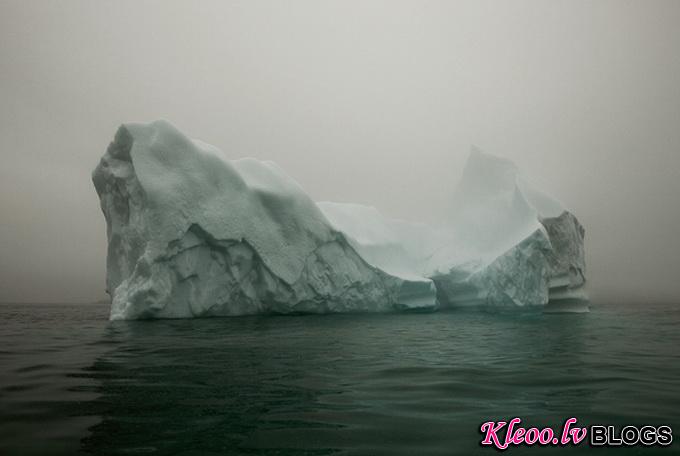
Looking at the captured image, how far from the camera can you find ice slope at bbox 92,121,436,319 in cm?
1362

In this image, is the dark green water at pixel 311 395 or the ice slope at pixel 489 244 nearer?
the dark green water at pixel 311 395

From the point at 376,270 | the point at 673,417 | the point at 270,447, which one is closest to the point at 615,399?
the point at 673,417

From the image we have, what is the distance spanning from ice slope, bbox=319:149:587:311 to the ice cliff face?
7 centimetres

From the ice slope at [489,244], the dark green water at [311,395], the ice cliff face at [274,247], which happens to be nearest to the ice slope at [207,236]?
the ice cliff face at [274,247]

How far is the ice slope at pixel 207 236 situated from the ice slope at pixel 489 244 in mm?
2527

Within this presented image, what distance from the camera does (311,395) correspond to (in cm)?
399

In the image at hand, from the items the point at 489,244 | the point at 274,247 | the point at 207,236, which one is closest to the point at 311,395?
the point at 207,236

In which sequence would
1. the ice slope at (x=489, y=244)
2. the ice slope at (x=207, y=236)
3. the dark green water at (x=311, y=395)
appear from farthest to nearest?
1. the ice slope at (x=489, y=244)
2. the ice slope at (x=207, y=236)
3. the dark green water at (x=311, y=395)

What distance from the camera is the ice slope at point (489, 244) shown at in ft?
62.4

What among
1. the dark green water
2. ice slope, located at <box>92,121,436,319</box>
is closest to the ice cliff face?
ice slope, located at <box>92,121,436,319</box>

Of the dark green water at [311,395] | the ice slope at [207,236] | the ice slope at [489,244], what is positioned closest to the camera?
the dark green water at [311,395]

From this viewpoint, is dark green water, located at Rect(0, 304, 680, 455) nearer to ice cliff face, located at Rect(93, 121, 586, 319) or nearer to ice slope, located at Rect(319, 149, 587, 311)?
ice cliff face, located at Rect(93, 121, 586, 319)

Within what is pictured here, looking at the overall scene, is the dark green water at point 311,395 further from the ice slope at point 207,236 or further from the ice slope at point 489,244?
the ice slope at point 489,244

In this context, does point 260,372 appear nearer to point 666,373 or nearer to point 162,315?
point 666,373
